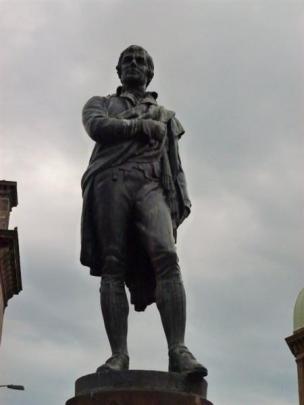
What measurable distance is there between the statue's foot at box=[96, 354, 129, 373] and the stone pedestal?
→ 0.24ft

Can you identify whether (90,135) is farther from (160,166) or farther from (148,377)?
(148,377)

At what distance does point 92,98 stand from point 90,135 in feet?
1.63

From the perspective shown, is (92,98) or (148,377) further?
(92,98)

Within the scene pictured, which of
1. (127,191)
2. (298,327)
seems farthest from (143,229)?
(298,327)

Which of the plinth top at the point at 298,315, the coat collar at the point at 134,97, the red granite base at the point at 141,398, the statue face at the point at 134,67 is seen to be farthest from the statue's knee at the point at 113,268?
the plinth top at the point at 298,315

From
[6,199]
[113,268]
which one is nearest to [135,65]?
[113,268]

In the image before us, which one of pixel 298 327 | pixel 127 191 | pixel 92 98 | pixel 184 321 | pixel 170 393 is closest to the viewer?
pixel 170 393

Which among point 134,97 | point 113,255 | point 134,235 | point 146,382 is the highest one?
point 134,97

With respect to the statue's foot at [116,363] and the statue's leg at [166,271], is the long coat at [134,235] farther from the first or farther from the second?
the statue's foot at [116,363]

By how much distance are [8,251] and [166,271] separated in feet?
154

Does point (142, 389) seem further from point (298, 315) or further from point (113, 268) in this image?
point (298, 315)

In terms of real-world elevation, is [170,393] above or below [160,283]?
below

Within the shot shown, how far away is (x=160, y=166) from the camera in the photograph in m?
6.88

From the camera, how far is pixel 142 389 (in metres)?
5.62
